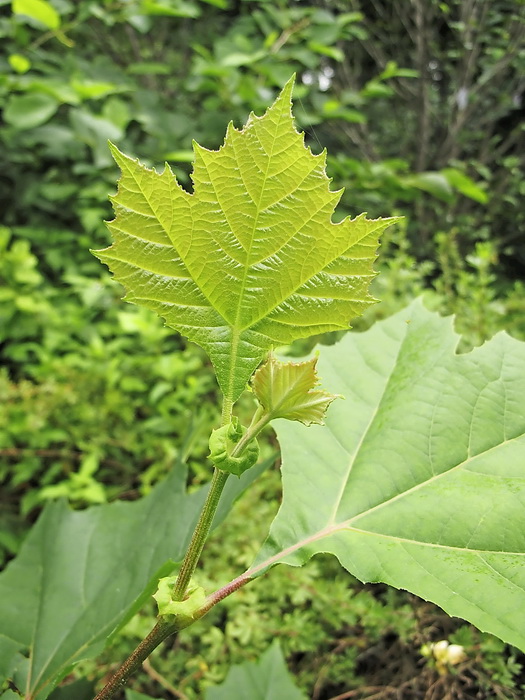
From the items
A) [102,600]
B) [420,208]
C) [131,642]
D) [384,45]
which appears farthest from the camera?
[384,45]

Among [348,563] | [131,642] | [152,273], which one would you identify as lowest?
[131,642]

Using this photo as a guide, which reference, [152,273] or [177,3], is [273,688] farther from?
[177,3]

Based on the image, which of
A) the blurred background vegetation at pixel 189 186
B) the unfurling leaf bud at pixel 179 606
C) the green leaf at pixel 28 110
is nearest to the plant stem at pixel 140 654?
the unfurling leaf bud at pixel 179 606

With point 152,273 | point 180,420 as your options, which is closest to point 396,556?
point 152,273

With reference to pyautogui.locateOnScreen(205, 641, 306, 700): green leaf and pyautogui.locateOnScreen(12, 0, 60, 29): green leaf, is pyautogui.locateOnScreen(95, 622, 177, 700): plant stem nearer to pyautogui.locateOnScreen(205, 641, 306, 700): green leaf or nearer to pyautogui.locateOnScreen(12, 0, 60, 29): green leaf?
pyautogui.locateOnScreen(205, 641, 306, 700): green leaf

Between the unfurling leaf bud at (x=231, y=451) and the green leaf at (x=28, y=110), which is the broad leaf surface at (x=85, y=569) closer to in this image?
the unfurling leaf bud at (x=231, y=451)

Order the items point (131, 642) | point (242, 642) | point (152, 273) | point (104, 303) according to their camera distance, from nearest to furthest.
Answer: point (152, 273) < point (242, 642) < point (131, 642) < point (104, 303)
